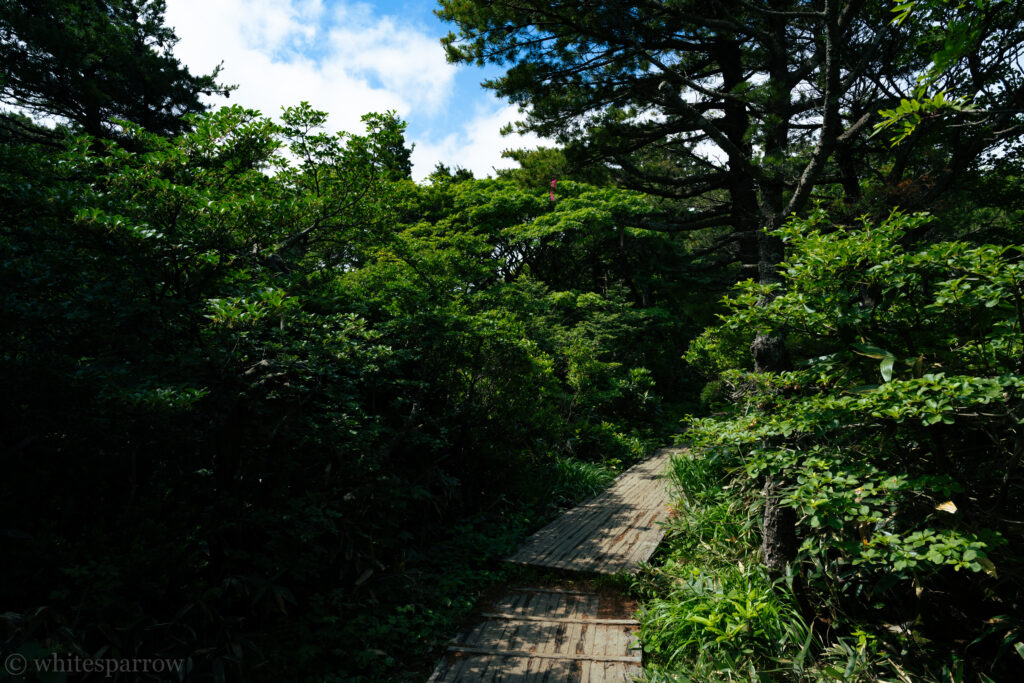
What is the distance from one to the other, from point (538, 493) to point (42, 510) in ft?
15.7

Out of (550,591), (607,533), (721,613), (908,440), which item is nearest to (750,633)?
(721,613)

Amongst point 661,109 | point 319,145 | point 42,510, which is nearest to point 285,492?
point 42,510

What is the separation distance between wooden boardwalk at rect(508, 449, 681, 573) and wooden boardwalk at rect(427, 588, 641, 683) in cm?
38

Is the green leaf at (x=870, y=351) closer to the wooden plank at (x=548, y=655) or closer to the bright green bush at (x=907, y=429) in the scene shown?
the bright green bush at (x=907, y=429)

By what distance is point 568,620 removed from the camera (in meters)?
3.81

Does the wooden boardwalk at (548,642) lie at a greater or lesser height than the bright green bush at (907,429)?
lesser

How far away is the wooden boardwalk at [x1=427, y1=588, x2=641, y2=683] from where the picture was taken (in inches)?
125

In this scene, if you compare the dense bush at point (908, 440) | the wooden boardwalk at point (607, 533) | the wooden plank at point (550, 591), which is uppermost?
the dense bush at point (908, 440)

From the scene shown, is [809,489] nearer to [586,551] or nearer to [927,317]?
[927,317]

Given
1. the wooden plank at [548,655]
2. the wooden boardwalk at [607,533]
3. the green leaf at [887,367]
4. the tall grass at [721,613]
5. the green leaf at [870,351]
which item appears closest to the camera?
the green leaf at [887,367]

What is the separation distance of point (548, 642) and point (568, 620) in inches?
13.2

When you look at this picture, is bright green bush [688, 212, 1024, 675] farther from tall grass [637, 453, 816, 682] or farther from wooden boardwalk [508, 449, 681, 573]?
wooden boardwalk [508, 449, 681, 573]

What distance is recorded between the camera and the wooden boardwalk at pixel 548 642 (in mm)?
3174

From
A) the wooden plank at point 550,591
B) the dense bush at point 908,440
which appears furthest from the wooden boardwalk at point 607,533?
the dense bush at point 908,440
